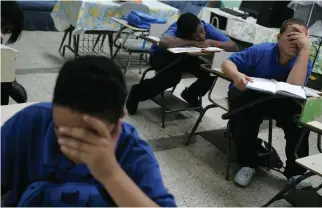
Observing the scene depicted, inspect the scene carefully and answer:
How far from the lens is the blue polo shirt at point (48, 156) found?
0.81 metres

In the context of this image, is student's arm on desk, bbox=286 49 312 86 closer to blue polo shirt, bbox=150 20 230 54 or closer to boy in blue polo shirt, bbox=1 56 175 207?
blue polo shirt, bbox=150 20 230 54

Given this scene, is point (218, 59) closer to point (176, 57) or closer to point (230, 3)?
point (176, 57)

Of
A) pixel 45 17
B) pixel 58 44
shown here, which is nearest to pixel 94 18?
pixel 58 44

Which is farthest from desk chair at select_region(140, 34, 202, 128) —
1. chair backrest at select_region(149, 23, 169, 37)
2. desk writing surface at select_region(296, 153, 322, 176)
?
desk writing surface at select_region(296, 153, 322, 176)

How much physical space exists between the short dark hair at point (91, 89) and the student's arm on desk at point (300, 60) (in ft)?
5.83

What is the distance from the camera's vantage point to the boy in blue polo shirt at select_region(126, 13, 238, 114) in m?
3.01

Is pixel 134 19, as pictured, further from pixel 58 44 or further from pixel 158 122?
pixel 58 44

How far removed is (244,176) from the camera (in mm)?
2379

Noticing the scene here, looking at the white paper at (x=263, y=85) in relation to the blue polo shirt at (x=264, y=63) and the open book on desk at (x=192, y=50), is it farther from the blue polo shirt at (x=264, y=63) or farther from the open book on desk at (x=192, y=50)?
the open book on desk at (x=192, y=50)

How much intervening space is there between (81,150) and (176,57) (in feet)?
7.87

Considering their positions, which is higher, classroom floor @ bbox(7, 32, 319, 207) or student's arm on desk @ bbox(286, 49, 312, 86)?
student's arm on desk @ bbox(286, 49, 312, 86)

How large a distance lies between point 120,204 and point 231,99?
176 centimetres

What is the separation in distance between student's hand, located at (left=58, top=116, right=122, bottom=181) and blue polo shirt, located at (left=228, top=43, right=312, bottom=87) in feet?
6.01

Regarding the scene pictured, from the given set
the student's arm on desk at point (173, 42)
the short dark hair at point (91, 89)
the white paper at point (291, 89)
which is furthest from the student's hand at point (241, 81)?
the short dark hair at point (91, 89)
